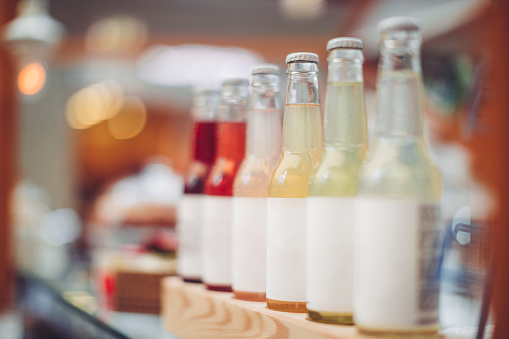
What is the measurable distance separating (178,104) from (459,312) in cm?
681

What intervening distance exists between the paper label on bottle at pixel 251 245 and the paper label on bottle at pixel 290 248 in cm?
8

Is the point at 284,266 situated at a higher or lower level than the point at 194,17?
lower

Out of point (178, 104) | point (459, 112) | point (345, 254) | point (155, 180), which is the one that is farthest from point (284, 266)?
point (178, 104)

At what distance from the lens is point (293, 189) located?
0.75 meters

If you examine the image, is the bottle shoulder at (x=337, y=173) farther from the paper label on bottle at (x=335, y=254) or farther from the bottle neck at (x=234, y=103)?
the bottle neck at (x=234, y=103)

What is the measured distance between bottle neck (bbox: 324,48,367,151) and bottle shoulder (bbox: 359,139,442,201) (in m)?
0.08

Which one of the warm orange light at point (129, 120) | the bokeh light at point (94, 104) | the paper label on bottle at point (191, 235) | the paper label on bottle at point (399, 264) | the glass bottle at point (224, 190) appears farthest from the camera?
the warm orange light at point (129, 120)

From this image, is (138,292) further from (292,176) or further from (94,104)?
(94,104)

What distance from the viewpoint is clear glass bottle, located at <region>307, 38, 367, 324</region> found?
0.66m

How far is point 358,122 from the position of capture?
0.68 m

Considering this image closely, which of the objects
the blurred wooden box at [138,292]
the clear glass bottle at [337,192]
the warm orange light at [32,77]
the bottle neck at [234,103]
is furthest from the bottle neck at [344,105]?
the warm orange light at [32,77]

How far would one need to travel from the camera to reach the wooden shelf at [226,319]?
0.66m

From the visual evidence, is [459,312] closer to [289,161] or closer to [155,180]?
[289,161]

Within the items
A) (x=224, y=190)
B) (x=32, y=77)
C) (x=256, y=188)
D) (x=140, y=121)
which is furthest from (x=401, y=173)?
(x=140, y=121)
